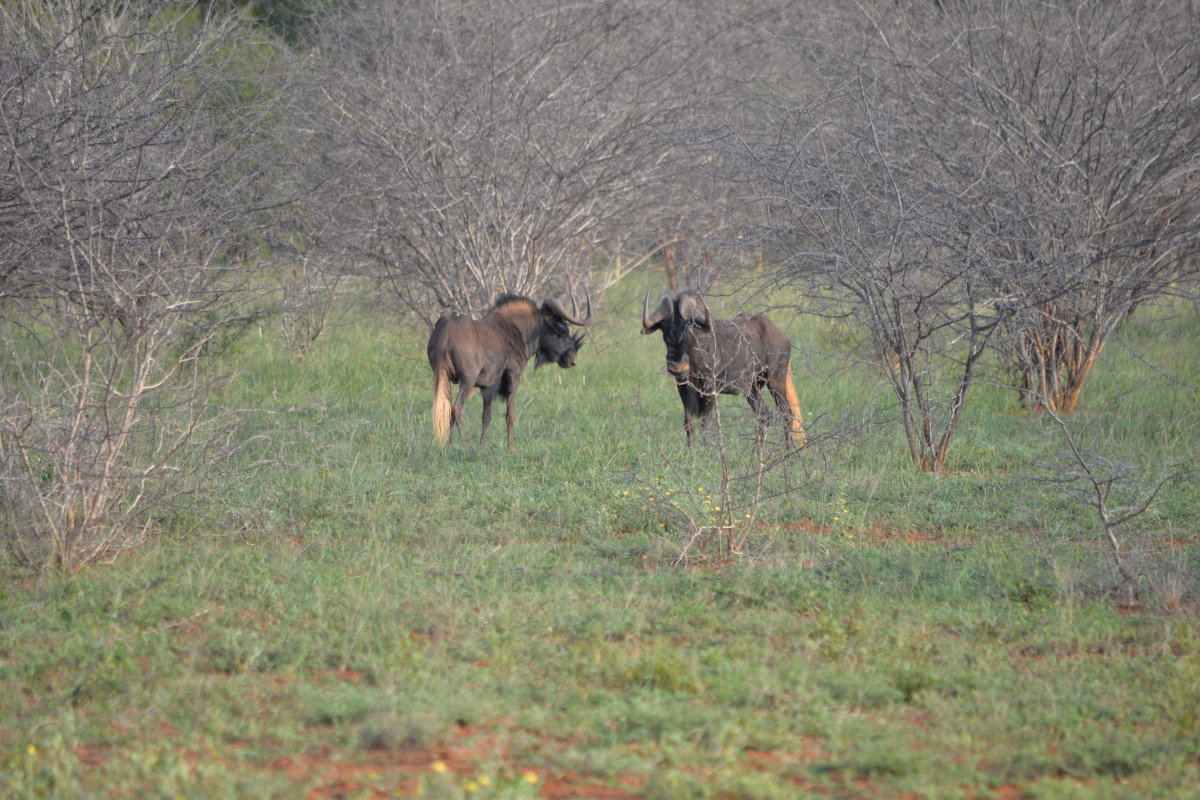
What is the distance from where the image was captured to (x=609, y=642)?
491cm

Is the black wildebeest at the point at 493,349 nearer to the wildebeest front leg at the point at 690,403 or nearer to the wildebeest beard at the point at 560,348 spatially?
the wildebeest beard at the point at 560,348

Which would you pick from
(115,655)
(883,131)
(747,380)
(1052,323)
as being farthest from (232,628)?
(1052,323)

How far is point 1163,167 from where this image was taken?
9.52 meters

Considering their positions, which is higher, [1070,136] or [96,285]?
[1070,136]

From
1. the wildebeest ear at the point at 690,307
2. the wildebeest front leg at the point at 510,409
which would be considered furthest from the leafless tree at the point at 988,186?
the wildebeest front leg at the point at 510,409

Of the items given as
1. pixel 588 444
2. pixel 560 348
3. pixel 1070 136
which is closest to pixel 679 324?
pixel 588 444

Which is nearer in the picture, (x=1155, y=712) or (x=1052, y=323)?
(x=1155, y=712)

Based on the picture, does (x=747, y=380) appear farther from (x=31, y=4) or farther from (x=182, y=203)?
(x=31, y=4)

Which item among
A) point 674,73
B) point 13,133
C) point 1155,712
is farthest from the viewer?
point 674,73

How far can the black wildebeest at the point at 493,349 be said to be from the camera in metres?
9.73

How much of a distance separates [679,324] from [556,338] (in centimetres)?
184

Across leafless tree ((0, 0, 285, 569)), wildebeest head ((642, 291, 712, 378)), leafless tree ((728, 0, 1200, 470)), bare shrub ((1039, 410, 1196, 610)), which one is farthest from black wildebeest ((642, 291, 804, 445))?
leafless tree ((0, 0, 285, 569))

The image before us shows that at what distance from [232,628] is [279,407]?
20.2ft

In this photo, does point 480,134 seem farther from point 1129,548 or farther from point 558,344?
point 1129,548
